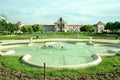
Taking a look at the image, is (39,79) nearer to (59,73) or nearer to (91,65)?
(59,73)

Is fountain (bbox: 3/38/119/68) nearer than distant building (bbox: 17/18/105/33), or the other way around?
fountain (bbox: 3/38/119/68)

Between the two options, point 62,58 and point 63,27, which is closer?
point 62,58

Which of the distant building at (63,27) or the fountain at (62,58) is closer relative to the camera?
the fountain at (62,58)

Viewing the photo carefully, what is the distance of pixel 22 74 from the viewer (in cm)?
968

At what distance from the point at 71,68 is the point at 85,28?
90.2 m

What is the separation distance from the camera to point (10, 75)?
9602mm

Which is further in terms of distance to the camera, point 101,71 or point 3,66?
point 3,66

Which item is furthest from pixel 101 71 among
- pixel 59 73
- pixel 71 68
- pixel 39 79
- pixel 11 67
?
pixel 11 67

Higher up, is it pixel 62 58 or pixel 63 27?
pixel 63 27

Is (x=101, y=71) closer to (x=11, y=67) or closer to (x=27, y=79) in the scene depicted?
(x=27, y=79)


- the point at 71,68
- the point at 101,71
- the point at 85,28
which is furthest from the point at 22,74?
the point at 85,28

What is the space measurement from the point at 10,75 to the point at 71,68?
3171mm

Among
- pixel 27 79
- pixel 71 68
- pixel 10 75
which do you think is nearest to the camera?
pixel 27 79

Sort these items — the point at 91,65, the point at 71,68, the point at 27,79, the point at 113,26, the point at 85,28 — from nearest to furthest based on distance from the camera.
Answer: the point at 27,79 → the point at 71,68 → the point at 91,65 → the point at 113,26 → the point at 85,28
